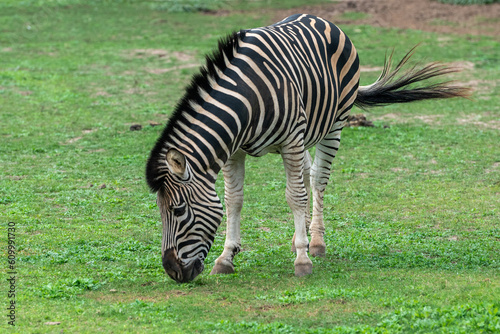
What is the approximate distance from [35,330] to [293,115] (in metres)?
3.06

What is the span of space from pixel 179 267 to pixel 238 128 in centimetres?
137

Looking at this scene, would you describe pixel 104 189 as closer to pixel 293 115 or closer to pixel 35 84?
pixel 293 115

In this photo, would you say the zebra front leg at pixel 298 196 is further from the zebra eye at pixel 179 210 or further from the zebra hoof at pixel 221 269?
the zebra eye at pixel 179 210

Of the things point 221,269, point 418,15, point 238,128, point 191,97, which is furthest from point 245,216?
point 418,15

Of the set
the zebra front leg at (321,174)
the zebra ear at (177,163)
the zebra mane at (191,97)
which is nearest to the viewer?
the zebra ear at (177,163)

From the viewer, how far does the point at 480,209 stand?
29.7ft

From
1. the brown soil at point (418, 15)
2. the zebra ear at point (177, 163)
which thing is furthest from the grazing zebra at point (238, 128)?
the brown soil at point (418, 15)

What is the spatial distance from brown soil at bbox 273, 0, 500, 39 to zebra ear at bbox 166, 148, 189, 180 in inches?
705

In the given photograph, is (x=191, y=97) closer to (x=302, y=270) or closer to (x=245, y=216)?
(x=302, y=270)

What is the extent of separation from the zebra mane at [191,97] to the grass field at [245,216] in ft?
3.67

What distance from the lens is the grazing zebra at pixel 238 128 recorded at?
18.6 ft

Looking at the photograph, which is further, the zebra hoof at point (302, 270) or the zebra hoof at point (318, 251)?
the zebra hoof at point (318, 251)

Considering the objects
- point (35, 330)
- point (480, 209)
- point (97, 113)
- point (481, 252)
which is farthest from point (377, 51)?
point (35, 330)

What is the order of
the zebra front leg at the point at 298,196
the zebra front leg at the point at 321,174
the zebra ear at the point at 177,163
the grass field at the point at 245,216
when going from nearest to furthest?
the grass field at the point at 245,216 < the zebra ear at the point at 177,163 < the zebra front leg at the point at 298,196 < the zebra front leg at the point at 321,174
